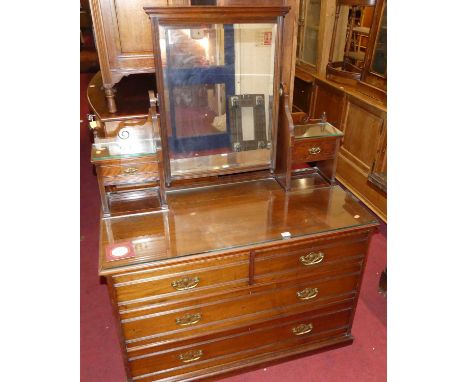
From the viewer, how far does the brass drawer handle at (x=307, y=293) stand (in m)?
1.67

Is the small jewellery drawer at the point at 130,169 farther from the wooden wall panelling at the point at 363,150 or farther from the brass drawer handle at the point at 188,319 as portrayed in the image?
the wooden wall panelling at the point at 363,150

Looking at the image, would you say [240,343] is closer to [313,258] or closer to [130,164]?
[313,258]

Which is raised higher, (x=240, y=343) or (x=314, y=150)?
(x=314, y=150)

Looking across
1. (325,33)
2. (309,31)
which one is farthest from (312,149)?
(309,31)

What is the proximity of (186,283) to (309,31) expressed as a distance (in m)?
3.32

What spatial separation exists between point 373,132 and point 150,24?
208 cm

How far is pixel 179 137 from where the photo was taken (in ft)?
5.41

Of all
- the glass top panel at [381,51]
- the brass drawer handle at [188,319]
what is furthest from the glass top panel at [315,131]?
the glass top panel at [381,51]

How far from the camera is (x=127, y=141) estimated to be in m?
1.60

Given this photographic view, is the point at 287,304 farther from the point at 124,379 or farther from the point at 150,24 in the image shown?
the point at 150,24

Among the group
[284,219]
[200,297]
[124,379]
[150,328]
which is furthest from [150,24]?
[124,379]

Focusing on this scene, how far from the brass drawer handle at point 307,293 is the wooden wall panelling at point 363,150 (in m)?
1.48

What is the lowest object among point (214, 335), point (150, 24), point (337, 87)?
point (214, 335)

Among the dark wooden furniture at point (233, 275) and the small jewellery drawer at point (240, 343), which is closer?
the dark wooden furniture at point (233, 275)
